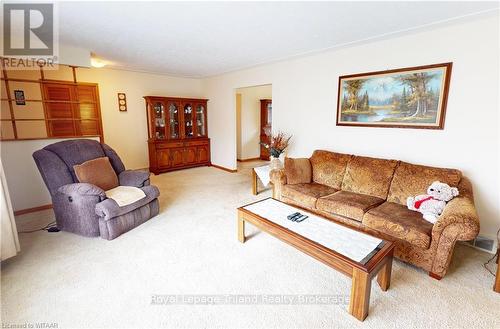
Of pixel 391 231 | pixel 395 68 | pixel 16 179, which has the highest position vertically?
pixel 395 68

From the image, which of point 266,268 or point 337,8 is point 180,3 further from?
point 266,268

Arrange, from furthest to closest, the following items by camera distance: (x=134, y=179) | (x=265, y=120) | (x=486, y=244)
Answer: (x=265, y=120)
(x=134, y=179)
(x=486, y=244)

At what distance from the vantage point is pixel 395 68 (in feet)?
9.39

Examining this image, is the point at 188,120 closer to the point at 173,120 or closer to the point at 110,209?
the point at 173,120

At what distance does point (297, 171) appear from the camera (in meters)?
3.30

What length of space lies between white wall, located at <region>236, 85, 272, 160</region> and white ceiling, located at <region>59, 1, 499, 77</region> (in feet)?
9.51

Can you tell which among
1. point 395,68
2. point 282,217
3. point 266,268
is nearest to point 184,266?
point 266,268

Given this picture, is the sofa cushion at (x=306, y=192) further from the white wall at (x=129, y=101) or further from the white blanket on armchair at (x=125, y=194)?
the white wall at (x=129, y=101)

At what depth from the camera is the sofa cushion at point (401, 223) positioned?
199 cm

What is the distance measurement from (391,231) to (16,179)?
14.9 ft
